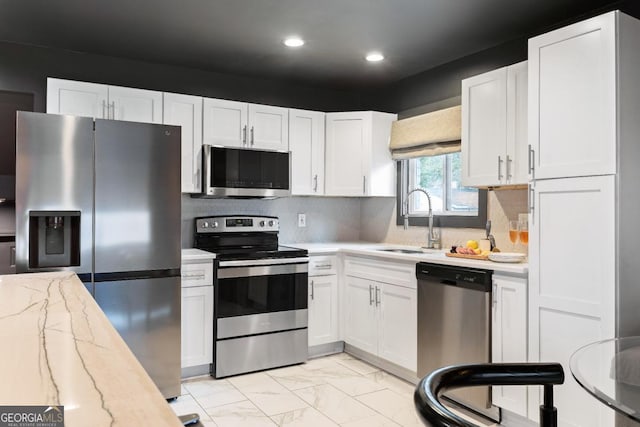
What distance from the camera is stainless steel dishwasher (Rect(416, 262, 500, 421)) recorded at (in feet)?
9.10

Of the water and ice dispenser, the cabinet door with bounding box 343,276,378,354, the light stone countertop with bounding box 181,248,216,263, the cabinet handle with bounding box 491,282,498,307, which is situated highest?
the water and ice dispenser

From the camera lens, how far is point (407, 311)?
335 centimetres

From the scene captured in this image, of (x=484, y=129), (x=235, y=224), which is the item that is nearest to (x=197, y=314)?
(x=235, y=224)

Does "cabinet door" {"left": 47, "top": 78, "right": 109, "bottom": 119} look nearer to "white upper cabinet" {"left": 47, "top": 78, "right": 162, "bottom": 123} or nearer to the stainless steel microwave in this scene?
"white upper cabinet" {"left": 47, "top": 78, "right": 162, "bottom": 123}

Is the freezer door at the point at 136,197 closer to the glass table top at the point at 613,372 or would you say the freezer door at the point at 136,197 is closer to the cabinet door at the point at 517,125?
the cabinet door at the point at 517,125

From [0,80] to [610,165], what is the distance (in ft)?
12.9

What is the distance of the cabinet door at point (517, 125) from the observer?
9.44ft

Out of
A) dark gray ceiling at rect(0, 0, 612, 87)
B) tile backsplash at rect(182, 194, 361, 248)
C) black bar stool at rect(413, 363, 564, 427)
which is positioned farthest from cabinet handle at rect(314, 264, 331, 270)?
black bar stool at rect(413, 363, 564, 427)

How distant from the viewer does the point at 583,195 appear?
7.62 feet

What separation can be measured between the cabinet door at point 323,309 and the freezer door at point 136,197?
4.06 ft

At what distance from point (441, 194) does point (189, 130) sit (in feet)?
7.02

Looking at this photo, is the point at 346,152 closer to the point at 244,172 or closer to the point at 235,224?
the point at 244,172

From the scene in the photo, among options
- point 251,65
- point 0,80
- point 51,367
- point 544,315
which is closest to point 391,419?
point 544,315

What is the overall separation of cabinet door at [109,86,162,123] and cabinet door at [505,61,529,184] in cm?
248
